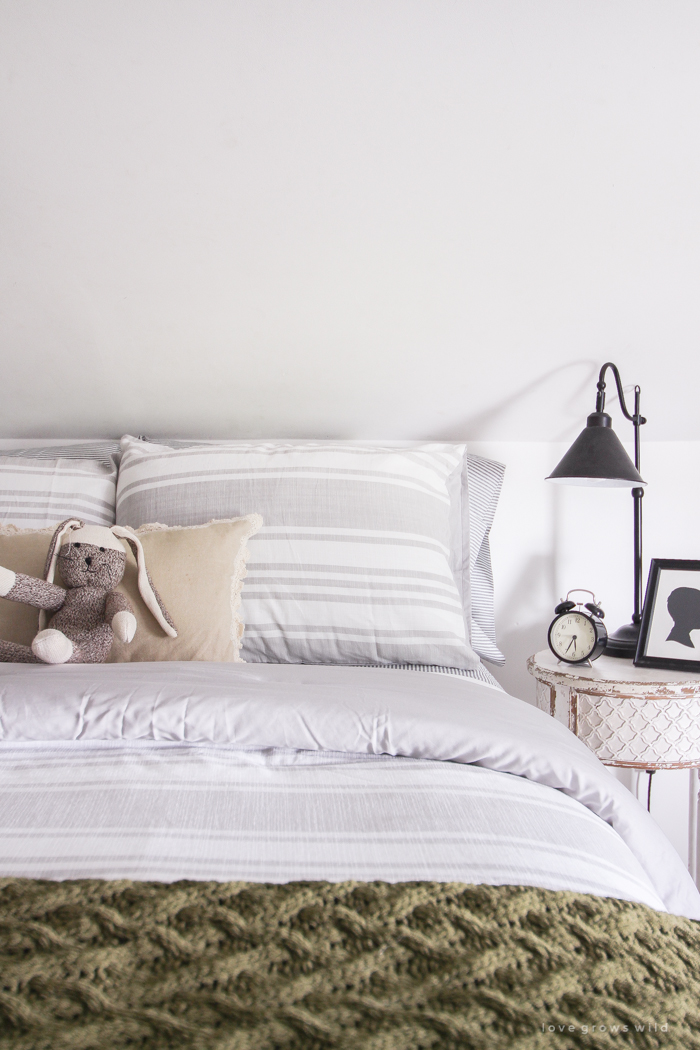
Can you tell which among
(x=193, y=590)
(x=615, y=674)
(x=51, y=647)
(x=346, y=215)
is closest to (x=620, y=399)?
(x=615, y=674)

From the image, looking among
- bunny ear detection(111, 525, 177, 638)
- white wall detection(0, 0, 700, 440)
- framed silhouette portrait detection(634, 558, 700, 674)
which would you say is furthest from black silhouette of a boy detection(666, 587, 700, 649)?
bunny ear detection(111, 525, 177, 638)

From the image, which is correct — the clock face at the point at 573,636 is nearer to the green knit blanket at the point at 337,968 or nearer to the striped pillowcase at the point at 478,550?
the striped pillowcase at the point at 478,550

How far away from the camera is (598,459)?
1.44m

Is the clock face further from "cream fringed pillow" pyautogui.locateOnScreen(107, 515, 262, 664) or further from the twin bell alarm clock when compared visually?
"cream fringed pillow" pyautogui.locateOnScreen(107, 515, 262, 664)

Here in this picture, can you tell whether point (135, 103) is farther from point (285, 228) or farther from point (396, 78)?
point (396, 78)

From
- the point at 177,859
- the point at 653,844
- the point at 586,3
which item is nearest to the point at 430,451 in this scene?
the point at 586,3

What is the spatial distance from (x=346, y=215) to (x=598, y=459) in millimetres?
782

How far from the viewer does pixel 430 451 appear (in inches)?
61.2

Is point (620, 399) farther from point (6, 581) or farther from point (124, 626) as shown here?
point (6, 581)

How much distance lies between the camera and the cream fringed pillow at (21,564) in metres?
1.14

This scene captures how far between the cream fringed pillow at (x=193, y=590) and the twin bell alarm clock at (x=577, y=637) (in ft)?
2.47

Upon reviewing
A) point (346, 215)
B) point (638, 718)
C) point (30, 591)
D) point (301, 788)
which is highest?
point (346, 215)

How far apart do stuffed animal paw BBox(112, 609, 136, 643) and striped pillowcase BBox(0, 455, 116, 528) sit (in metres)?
0.55

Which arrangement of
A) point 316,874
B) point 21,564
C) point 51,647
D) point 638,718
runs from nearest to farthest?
point 316,874 → point 51,647 → point 21,564 → point 638,718
